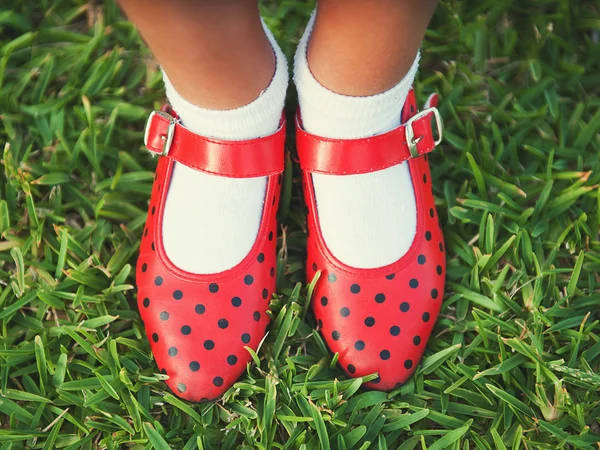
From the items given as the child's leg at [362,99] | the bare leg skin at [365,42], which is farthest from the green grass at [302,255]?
the bare leg skin at [365,42]

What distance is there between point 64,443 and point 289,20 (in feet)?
3.08

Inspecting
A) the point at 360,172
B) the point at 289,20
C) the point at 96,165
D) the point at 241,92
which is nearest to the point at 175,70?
the point at 241,92

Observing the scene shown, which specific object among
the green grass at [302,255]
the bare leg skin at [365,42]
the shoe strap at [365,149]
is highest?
the bare leg skin at [365,42]

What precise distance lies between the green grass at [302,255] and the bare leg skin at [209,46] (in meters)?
0.35

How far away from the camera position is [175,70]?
2.46 feet

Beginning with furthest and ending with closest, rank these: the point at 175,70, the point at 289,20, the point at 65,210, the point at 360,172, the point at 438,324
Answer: the point at 289,20
the point at 65,210
the point at 438,324
the point at 360,172
the point at 175,70

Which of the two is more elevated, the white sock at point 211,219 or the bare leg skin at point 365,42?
the bare leg skin at point 365,42

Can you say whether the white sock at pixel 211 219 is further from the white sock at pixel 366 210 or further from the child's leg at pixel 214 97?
the white sock at pixel 366 210

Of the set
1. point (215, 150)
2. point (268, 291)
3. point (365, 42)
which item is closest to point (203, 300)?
point (268, 291)

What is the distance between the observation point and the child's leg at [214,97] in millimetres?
662

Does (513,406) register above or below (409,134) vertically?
below

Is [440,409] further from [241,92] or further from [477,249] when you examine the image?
[241,92]

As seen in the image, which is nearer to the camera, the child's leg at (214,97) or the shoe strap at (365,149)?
the child's leg at (214,97)

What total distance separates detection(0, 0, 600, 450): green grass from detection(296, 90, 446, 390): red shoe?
0.05 m
